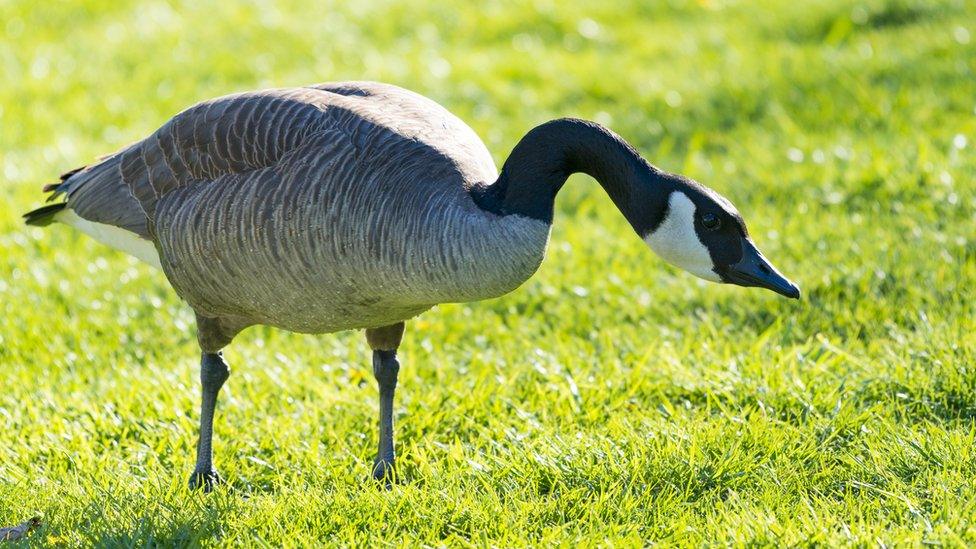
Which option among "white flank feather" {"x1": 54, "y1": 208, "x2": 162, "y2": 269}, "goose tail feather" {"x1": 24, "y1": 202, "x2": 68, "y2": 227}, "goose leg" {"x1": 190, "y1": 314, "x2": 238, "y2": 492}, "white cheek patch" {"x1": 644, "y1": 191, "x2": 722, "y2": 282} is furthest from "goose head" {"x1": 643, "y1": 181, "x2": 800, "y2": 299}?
"goose tail feather" {"x1": 24, "y1": 202, "x2": 68, "y2": 227}

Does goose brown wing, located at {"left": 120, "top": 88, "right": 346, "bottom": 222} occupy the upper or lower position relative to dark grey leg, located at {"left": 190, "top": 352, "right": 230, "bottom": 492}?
upper

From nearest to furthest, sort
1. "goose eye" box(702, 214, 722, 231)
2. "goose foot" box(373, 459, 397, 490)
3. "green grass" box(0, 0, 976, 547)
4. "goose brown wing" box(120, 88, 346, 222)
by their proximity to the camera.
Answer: "goose eye" box(702, 214, 722, 231) < "green grass" box(0, 0, 976, 547) < "goose brown wing" box(120, 88, 346, 222) < "goose foot" box(373, 459, 397, 490)

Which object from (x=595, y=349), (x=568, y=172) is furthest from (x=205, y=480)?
(x=595, y=349)

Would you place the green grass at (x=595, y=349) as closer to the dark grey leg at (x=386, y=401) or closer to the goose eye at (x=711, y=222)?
the dark grey leg at (x=386, y=401)

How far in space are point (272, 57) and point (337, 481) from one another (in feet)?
21.5

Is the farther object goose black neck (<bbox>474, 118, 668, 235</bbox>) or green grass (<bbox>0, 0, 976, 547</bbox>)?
green grass (<bbox>0, 0, 976, 547</bbox>)

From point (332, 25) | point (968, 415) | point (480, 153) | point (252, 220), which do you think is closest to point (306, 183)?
point (252, 220)

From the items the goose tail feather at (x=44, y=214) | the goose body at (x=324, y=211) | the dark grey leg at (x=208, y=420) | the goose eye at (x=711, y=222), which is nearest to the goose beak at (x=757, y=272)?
the goose eye at (x=711, y=222)

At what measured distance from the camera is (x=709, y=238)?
155 inches

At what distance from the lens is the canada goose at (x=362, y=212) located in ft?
13.0

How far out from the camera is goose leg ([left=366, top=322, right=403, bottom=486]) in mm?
4766

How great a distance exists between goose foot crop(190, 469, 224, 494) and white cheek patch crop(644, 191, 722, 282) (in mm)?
2021

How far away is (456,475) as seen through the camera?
4453 millimetres

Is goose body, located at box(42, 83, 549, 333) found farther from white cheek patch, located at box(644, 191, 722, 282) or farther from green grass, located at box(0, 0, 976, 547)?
green grass, located at box(0, 0, 976, 547)
